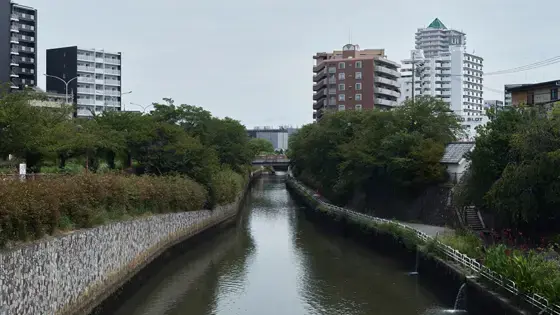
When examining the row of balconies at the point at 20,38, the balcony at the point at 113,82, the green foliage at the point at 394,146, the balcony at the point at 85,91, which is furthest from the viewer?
the balcony at the point at 113,82

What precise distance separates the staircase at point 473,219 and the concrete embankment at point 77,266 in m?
17.1

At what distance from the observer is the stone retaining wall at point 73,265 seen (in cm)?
1430

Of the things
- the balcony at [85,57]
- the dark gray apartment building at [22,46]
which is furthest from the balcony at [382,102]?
the dark gray apartment building at [22,46]

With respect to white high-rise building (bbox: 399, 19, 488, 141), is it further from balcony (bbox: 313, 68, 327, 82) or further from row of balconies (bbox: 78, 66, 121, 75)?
row of balconies (bbox: 78, 66, 121, 75)

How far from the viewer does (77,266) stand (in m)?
18.8

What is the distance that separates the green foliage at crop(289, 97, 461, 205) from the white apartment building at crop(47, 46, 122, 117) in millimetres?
53092

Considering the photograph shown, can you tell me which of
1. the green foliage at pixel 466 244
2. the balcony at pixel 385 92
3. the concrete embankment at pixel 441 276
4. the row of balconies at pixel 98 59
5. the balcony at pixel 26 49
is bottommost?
the concrete embankment at pixel 441 276

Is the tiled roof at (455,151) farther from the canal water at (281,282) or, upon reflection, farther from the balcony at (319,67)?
the balcony at (319,67)

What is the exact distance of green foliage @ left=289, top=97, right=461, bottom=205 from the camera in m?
37.7

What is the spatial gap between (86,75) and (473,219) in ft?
254

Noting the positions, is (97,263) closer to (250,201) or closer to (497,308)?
(497,308)

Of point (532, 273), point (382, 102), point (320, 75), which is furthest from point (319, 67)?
point (532, 273)

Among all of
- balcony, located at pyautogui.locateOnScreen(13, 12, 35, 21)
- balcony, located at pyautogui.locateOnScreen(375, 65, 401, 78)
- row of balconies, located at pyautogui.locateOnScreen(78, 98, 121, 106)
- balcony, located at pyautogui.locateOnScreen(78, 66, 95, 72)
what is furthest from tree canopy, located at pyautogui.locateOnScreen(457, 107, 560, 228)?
balcony, located at pyautogui.locateOnScreen(78, 66, 95, 72)

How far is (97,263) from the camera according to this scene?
21078mm
